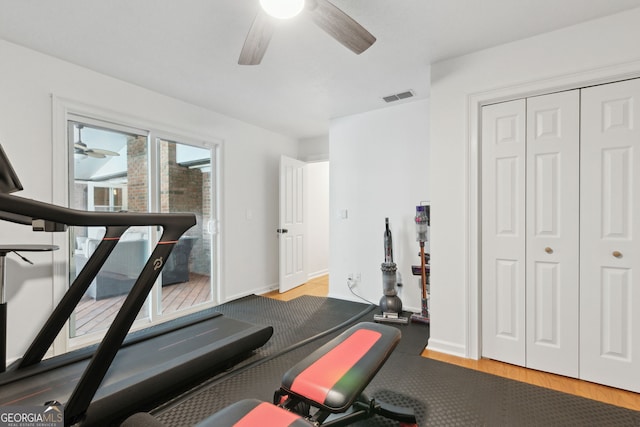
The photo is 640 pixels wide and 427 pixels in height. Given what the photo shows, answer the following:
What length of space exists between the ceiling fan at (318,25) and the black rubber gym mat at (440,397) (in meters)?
2.18

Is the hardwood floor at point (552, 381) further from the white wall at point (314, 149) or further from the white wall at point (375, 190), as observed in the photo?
the white wall at point (314, 149)

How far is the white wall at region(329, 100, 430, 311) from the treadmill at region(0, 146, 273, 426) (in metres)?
1.68

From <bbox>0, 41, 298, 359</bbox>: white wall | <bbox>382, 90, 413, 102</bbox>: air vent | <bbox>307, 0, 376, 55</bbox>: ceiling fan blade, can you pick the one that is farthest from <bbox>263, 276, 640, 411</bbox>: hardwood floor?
<bbox>0, 41, 298, 359</bbox>: white wall

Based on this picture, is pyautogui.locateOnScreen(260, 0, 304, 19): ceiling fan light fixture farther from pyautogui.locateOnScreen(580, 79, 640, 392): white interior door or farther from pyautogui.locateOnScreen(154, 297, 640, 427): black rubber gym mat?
pyautogui.locateOnScreen(154, 297, 640, 427): black rubber gym mat

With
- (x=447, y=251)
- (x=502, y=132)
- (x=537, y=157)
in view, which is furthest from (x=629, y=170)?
(x=447, y=251)

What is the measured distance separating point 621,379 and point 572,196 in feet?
4.06

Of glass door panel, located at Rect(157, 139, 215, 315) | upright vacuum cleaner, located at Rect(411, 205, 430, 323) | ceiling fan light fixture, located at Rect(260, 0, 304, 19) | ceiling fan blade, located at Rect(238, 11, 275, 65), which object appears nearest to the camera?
ceiling fan light fixture, located at Rect(260, 0, 304, 19)

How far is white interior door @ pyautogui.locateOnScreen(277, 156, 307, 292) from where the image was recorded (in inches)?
172

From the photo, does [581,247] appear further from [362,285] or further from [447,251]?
[362,285]

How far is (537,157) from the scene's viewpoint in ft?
7.23

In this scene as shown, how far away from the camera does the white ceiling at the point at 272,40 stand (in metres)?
1.84

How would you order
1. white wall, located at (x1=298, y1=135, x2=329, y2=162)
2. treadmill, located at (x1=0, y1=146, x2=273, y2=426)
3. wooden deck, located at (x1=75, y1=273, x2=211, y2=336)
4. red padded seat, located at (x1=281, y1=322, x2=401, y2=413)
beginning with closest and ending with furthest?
red padded seat, located at (x1=281, y1=322, x2=401, y2=413), treadmill, located at (x1=0, y1=146, x2=273, y2=426), wooden deck, located at (x1=75, y1=273, x2=211, y2=336), white wall, located at (x1=298, y1=135, x2=329, y2=162)

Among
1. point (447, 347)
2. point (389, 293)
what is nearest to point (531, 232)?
point (447, 347)

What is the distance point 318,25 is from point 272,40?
2.34 ft
